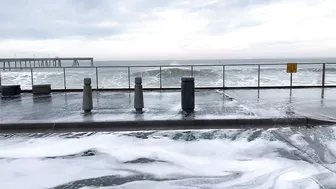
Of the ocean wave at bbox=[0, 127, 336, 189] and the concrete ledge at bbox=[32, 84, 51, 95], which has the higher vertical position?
the concrete ledge at bbox=[32, 84, 51, 95]

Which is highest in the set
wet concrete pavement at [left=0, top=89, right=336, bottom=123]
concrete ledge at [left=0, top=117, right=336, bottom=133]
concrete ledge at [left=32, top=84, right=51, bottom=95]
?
concrete ledge at [left=32, top=84, right=51, bottom=95]

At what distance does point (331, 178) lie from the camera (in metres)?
4.19

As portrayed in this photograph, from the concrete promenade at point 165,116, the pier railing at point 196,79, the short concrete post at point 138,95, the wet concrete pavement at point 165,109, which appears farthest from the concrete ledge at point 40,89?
the short concrete post at point 138,95

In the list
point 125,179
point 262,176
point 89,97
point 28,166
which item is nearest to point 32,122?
point 89,97

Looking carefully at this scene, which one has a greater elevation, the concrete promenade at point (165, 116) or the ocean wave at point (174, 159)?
the concrete promenade at point (165, 116)

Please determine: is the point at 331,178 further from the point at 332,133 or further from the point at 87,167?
the point at 87,167

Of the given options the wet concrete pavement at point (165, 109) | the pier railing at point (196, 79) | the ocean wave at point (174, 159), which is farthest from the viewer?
the pier railing at point (196, 79)

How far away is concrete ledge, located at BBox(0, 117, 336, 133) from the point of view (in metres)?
7.14

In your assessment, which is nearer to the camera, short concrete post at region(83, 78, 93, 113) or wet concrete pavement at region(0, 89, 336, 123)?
wet concrete pavement at region(0, 89, 336, 123)

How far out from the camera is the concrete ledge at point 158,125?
23.4 feet


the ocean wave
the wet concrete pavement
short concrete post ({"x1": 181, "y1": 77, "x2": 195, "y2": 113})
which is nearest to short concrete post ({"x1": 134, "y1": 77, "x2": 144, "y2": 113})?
the wet concrete pavement

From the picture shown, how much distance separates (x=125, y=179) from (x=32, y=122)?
13.4 ft

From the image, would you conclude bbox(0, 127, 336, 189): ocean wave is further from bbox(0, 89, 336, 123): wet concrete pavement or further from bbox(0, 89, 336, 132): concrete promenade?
bbox(0, 89, 336, 123): wet concrete pavement

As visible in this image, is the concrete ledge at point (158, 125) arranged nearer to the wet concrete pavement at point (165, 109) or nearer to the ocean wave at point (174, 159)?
the wet concrete pavement at point (165, 109)
